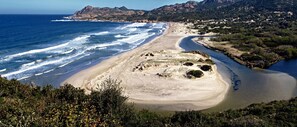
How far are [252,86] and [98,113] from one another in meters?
24.6

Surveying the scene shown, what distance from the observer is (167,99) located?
1266 inches

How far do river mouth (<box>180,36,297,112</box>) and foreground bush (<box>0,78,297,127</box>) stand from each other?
9.21 metres

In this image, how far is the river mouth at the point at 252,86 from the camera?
1251 inches

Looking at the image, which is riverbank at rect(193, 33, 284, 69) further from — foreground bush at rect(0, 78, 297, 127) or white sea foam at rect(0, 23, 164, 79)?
foreground bush at rect(0, 78, 297, 127)

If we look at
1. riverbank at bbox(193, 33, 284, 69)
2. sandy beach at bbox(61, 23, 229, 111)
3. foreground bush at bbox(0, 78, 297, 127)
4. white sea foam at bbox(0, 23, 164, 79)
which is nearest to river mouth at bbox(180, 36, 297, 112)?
sandy beach at bbox(61, 23, 229, 111)

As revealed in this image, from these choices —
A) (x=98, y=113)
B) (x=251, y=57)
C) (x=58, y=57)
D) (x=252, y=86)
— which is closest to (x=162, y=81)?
(x=252, y=86)

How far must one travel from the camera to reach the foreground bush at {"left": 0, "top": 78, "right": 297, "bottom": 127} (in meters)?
11.5

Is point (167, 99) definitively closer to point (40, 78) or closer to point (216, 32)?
point (40, 78)

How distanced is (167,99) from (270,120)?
15031 millimetres

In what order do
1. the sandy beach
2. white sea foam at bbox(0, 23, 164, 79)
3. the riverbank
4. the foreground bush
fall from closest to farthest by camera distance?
the foreground bush < the sandy beach < white sea foam at bbox(0, 23, 164, 79) < the riverbank

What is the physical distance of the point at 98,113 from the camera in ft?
53.6

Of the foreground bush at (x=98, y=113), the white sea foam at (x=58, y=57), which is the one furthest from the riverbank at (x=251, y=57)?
the foreground bush at (x=98, y=113)

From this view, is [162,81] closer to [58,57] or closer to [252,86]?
[252,86]

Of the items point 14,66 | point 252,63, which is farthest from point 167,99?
point 14,66
